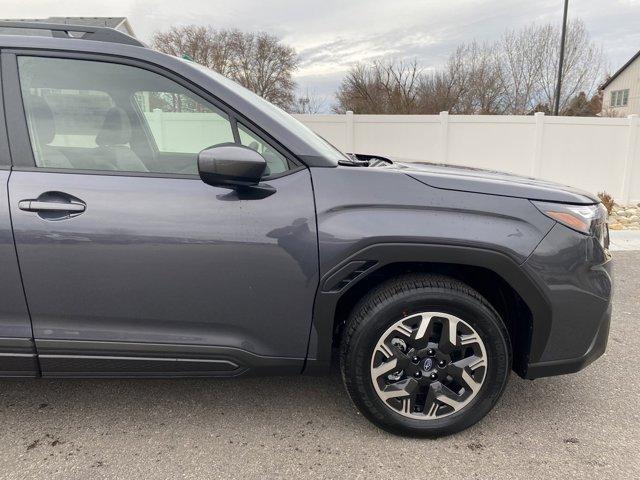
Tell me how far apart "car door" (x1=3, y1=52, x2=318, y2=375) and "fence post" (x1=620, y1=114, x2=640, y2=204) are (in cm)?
1111

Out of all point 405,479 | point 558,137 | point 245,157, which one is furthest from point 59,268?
point 558,137

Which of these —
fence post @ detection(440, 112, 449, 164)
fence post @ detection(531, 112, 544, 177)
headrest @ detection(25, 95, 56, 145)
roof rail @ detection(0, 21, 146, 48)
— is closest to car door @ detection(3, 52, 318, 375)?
headrest @ detection(25, 95, 56, 145)

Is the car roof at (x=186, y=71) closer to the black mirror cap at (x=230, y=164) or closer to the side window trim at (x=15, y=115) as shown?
the side window trim at (x=15, y=115)

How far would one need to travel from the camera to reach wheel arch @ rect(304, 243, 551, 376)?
2102 millimetres

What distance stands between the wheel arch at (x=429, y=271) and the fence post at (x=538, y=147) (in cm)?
960

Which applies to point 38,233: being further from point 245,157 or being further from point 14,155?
point 245,157

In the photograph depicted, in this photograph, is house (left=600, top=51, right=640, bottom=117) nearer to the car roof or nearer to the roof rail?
the car roof

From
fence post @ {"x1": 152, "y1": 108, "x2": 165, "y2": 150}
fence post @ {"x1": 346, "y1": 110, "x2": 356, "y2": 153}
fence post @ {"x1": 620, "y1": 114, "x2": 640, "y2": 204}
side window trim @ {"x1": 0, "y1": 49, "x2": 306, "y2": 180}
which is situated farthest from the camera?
fence post @ {"x1": 346, "y1": 110, "x2": 356, "y2": 153}

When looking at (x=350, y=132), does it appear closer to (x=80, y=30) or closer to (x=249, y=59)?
(x=80, y=30)

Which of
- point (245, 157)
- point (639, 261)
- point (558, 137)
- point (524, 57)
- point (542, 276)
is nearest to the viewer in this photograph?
point (245, 157)

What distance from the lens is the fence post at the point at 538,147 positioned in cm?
1074

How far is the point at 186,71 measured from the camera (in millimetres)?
2164

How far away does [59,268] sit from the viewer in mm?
2031

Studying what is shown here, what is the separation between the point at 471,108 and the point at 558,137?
20.4 metres
